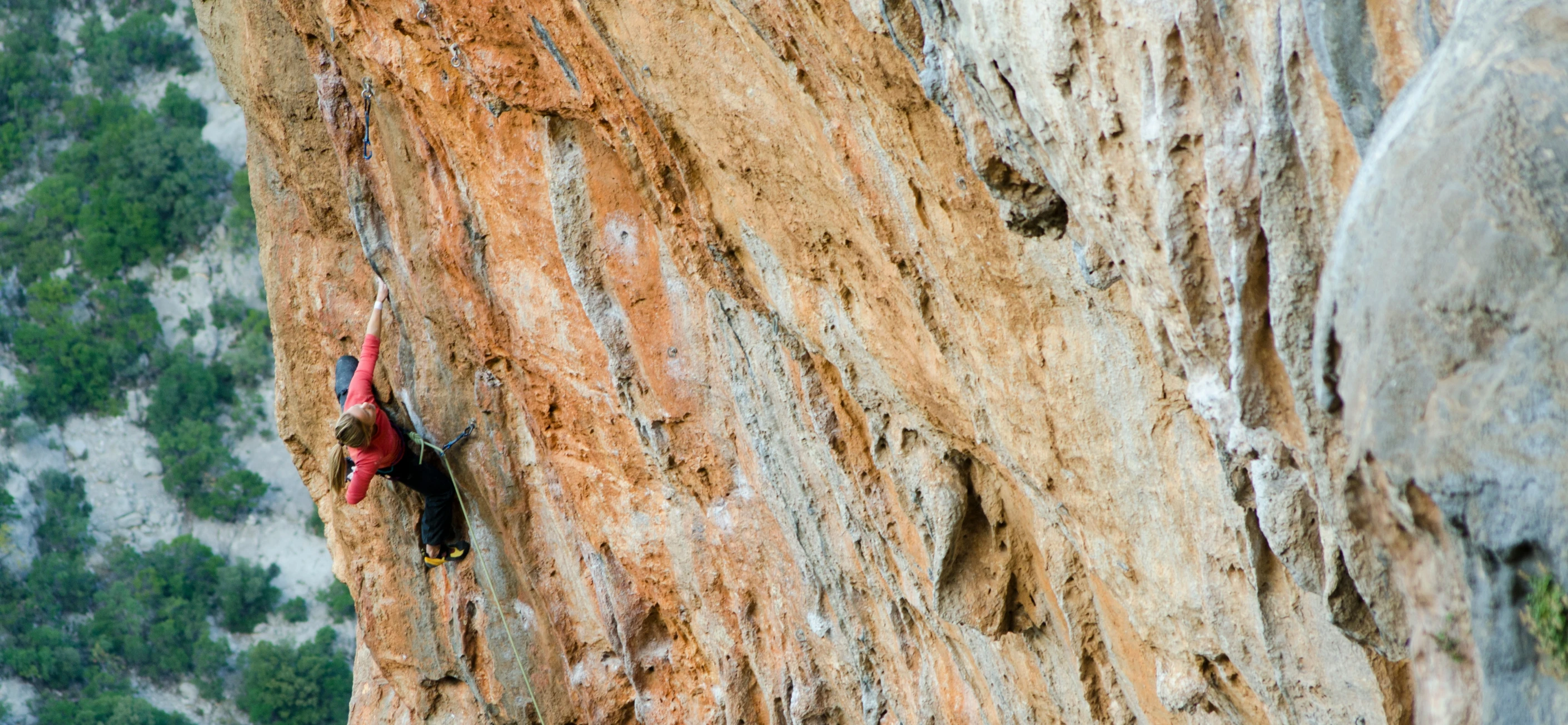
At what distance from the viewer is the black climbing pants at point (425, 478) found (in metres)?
7.38

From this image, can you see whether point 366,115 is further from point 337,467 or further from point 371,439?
point 337,467

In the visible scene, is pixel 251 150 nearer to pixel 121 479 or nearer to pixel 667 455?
pixel 667 455

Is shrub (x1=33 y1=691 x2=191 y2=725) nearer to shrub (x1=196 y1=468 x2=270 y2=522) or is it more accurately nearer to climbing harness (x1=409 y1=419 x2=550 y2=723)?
shrub (x1=196 y1=468 x2=270 y2=522)

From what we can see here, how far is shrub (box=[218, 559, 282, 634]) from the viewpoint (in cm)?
2984

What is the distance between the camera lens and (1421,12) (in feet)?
7.32

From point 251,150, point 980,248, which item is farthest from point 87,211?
point 980,248

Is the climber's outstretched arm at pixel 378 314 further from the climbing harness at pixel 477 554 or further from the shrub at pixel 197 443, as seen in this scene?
the shrub at pixel 197 443

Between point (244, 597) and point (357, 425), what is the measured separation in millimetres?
26756

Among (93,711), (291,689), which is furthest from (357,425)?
(93,711)

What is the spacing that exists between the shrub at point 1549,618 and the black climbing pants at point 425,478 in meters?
6.44

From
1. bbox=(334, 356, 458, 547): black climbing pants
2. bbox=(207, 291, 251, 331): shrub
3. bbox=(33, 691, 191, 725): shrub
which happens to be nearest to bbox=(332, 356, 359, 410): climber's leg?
bbox=(334, 356, 458, 547): black climbing pants

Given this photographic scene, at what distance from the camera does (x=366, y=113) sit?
691cm

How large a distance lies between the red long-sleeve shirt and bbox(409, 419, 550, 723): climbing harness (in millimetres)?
224

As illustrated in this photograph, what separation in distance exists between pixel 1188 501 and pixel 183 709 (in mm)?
31222
